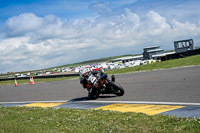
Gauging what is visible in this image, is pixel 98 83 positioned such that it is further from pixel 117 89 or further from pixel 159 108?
pixel 159 108

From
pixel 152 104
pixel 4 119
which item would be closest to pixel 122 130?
pixel 152 104

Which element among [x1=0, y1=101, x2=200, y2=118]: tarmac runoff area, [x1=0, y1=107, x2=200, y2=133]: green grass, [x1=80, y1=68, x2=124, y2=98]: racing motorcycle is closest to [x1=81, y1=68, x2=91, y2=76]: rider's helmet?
[x1=80, y1=68, x2=124, y2=98]: racing motorcycle

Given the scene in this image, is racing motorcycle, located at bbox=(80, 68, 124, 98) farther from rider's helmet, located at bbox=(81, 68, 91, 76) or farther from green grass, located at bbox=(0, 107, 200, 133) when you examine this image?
green grass, located at bbox=(0, 107, 200, 133)

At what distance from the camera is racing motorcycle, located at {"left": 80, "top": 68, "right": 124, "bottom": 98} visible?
36.4ft

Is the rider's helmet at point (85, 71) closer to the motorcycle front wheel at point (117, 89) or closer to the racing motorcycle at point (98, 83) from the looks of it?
the racing motorcycle at point (98, 83)

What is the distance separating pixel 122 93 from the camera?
11148 mm

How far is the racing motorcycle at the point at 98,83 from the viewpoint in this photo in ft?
36.4

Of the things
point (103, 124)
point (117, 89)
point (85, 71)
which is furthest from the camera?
point (85, 71)

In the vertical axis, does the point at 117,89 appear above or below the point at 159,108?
above

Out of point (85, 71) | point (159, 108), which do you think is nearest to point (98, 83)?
point (85, 71)

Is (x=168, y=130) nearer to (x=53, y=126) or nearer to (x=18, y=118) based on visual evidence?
(x=53, y=126)

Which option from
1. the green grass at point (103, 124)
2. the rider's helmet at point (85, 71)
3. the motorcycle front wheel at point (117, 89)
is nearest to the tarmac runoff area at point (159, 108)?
the green grass at point (103, 124)

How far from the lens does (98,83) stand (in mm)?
11203

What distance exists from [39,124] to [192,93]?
5.26 meters
